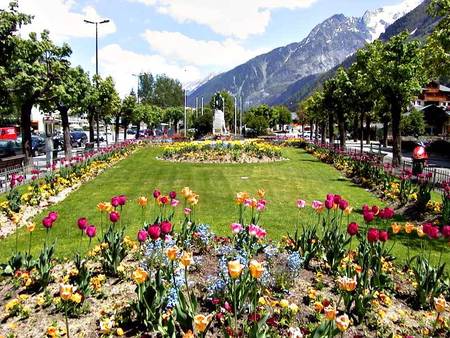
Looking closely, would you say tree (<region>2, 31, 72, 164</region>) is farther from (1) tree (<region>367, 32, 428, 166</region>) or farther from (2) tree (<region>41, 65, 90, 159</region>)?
(1) tree (<region>367, 32, 428, 166</region>)

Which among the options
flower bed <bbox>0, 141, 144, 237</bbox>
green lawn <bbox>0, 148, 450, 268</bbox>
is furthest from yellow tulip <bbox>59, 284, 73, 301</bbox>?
flower bed <bbox>0, 141, 144, 237</bbox>

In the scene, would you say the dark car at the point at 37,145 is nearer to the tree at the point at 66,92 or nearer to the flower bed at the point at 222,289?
the tree at the point at 66,92

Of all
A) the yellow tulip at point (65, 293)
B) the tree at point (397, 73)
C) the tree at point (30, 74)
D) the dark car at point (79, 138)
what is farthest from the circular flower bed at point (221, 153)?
the yellow tulip at point (65, 293)

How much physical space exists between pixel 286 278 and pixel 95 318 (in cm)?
265

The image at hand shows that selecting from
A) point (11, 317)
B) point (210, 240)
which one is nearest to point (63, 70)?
point (210, 240)

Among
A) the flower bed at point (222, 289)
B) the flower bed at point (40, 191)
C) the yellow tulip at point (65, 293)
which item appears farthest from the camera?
the flower bed at point (40, 191)

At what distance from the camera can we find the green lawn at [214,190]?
1138 cm

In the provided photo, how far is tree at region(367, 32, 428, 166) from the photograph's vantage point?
1011 inches

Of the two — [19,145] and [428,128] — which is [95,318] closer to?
[19,145]

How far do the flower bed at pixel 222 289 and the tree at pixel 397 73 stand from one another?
2004 cm

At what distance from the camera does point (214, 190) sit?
18000 millimetres

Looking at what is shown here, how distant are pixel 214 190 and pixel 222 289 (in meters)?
12.5

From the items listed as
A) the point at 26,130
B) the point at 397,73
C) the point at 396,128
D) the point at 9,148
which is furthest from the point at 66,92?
the point at 396,128

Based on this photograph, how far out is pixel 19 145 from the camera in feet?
99.7
